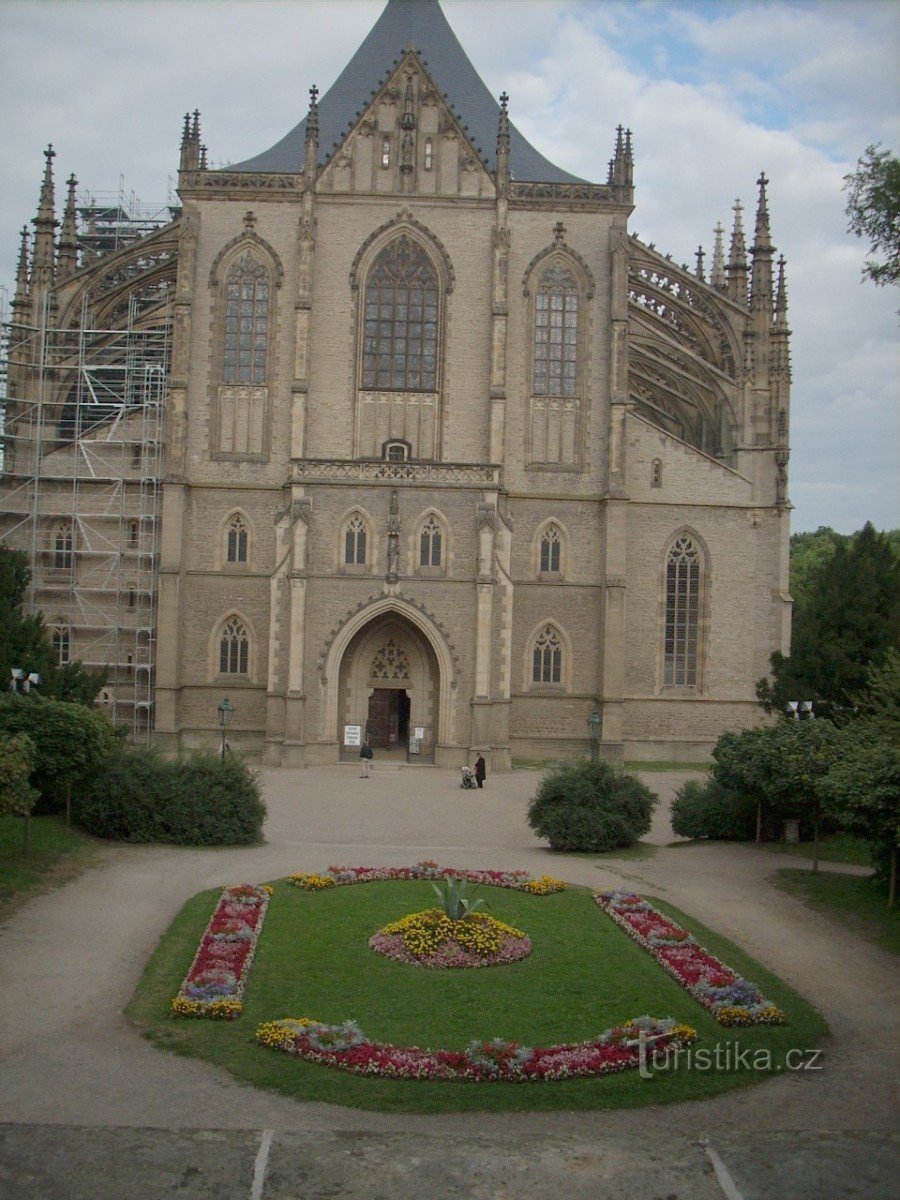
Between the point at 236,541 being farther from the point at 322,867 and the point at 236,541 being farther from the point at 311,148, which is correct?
the point at 322,867

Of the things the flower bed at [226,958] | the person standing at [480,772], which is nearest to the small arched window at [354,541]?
the person standing at [480,772]

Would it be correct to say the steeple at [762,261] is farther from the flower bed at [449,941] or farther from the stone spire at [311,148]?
the flower bed at [449,941]

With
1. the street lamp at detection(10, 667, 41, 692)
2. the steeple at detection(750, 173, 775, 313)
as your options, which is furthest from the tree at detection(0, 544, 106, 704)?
the steeple at detection(750, 173, 775, 313)

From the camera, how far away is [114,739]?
2745 cm

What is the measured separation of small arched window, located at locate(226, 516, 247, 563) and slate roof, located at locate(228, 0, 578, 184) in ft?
44.8

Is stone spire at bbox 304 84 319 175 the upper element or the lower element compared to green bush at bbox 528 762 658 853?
upper

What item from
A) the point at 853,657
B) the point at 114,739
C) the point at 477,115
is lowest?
the point at 114,739

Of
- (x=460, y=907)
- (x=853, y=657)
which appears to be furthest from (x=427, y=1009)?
(x=853, y=657)

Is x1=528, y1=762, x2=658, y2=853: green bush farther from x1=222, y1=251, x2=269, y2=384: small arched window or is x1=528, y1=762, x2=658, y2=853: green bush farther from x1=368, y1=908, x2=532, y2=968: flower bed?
x1=222, y1=251, x2=269, y2=384: small arched window

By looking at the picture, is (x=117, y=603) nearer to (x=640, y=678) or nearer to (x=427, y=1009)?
(x=640, y=678)

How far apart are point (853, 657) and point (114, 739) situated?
20.5 meters

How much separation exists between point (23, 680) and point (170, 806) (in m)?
5.61

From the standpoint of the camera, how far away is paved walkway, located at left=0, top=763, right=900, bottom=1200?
1091 cm

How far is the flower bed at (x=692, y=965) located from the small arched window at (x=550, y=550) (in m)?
23.5
